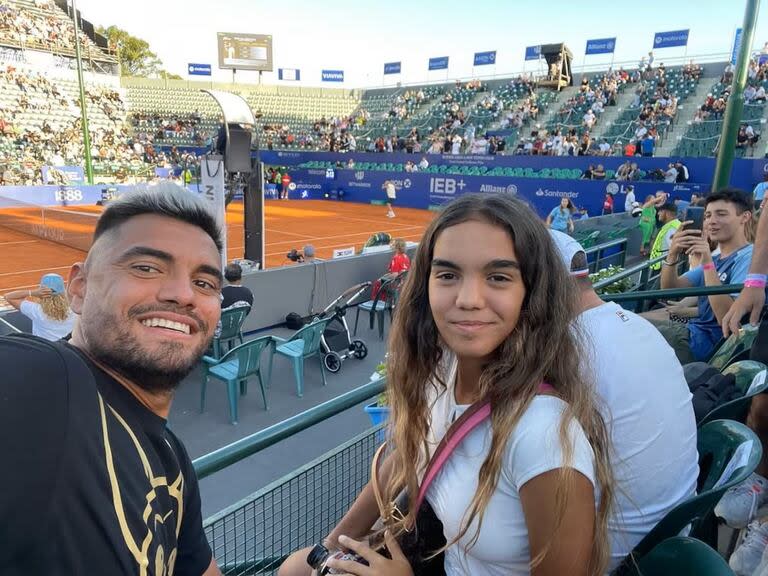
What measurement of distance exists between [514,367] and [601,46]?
41.8 metres

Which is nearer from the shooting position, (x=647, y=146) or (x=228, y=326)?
(x=228, y=326)

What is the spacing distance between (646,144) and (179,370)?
75.8 feet

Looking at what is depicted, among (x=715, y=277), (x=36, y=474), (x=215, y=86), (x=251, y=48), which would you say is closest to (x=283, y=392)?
(x=715, y=277)

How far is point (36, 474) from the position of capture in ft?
3.09

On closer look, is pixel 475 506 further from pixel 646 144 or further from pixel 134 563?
pixel 646 144

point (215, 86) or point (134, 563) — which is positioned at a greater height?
point (215, 86)

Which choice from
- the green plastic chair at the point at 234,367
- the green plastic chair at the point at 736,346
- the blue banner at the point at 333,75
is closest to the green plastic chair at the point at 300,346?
the green plastic chair at the point at 234,367

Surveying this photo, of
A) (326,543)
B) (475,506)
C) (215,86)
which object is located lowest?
(326,543)

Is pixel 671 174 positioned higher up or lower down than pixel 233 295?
higher up

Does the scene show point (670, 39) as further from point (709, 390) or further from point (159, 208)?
point (159, 208)

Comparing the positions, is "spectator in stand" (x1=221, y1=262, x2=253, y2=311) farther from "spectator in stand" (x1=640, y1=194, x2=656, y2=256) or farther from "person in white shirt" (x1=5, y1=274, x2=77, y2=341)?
"spectator in stand" (x1=640, y1=194, x2=656, y2=256)

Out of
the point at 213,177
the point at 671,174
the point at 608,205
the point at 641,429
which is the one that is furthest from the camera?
the point at 608,205

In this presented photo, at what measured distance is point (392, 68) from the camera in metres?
45.8

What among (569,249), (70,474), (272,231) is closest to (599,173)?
(272,231)
